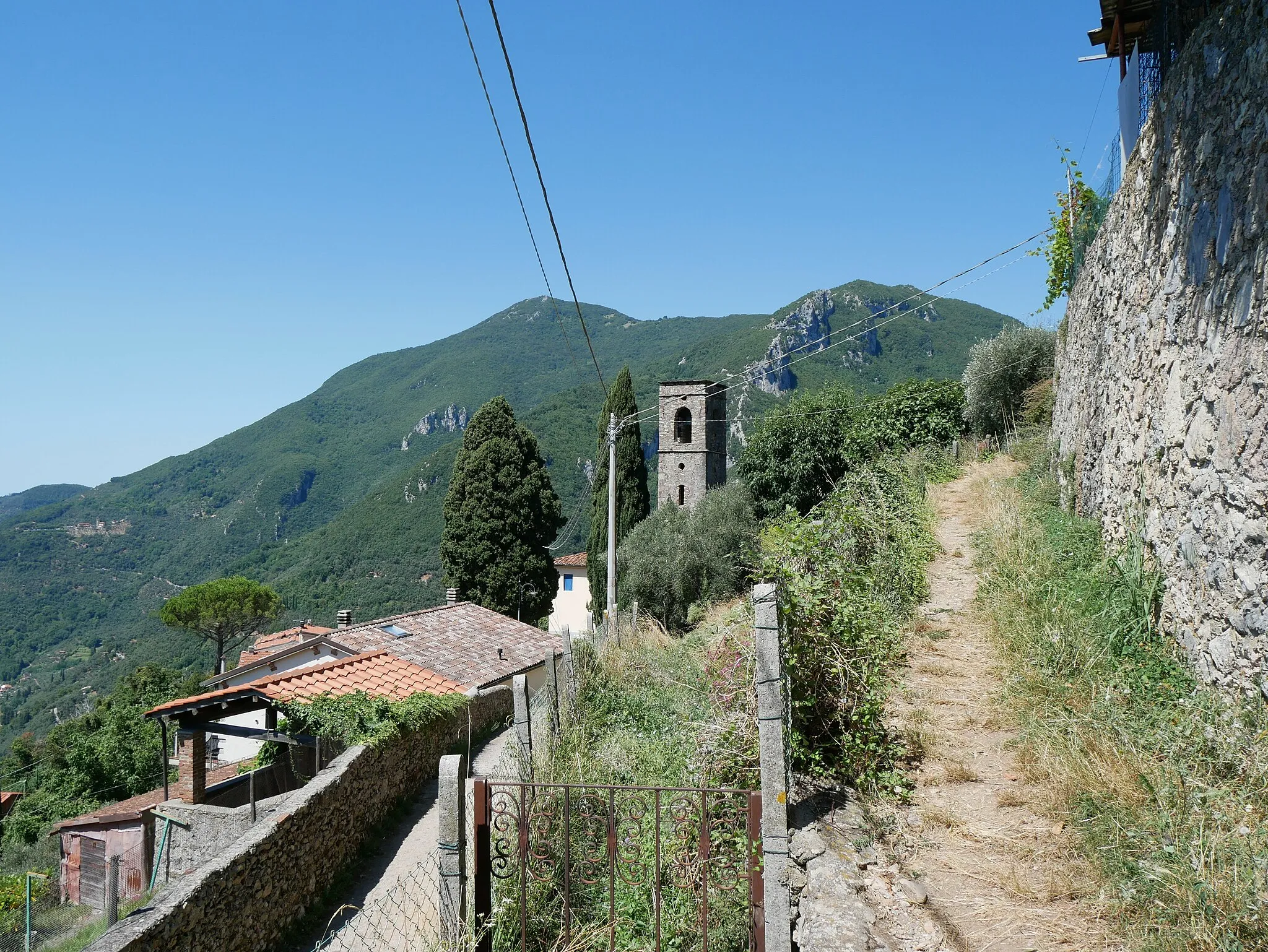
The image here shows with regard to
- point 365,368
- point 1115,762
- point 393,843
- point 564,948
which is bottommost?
point 393,843

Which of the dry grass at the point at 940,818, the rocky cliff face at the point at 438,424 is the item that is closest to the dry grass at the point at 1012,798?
the dry grass at the point at 940,818

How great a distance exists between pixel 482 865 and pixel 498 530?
25409mm

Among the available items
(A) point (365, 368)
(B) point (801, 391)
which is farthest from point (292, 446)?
(B) point (801, 391)

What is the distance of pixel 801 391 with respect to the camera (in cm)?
2352

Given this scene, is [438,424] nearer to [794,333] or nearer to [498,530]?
[794,333]

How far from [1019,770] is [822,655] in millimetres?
1256

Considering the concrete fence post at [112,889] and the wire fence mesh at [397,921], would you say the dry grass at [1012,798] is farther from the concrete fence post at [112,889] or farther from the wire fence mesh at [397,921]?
the concrete fence post at [112,889]

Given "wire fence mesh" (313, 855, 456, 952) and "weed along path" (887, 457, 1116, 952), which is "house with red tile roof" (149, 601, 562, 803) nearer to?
"wire fence mesh" (313, 855, 456, 952)

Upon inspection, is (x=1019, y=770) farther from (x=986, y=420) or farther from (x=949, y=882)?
(x=986, y=420)

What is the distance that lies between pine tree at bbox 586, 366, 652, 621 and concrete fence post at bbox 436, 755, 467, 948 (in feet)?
92.9

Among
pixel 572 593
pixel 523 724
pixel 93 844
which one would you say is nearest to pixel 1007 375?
pixel 523 724

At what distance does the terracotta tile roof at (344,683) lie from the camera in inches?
442

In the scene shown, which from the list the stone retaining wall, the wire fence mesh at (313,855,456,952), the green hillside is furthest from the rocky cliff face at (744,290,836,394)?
the green hillside

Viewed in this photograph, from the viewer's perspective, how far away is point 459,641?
67.1 feet
